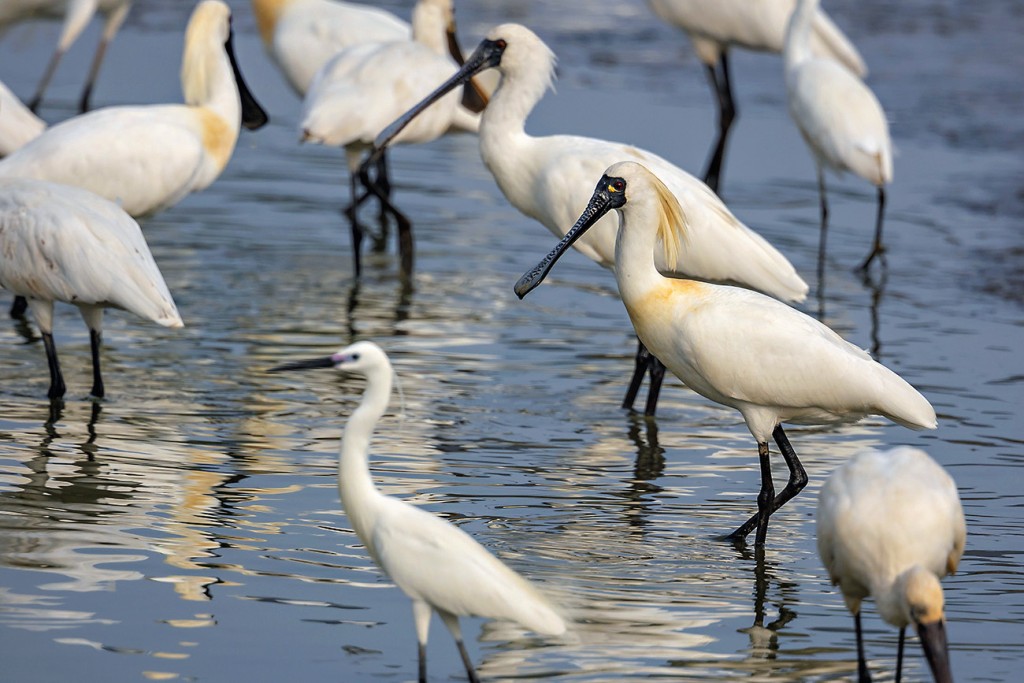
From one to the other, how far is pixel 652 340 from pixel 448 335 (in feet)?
9.99

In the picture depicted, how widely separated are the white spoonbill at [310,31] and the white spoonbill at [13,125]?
104 inches

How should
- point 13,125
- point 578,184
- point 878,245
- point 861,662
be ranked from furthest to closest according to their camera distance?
point 878,245
point 13,125
point 578,184
point 861,662

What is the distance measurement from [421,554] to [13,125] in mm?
6809

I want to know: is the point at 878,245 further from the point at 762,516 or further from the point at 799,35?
the point at 762,516

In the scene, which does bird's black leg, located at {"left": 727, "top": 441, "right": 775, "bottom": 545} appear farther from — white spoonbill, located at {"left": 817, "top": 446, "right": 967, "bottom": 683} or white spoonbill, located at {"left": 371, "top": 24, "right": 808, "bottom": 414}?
white spoonbill, located at {"left": 371, "top": 24, "right": 808, "bottom": 414}

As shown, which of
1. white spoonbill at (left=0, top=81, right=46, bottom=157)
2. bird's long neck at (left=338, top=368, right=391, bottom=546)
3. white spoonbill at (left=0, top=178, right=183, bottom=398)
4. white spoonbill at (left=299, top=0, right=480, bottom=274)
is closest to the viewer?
bird's long neck at (left=338, top=368, right=391, bottom=546)

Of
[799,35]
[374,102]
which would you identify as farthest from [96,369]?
[799,35]

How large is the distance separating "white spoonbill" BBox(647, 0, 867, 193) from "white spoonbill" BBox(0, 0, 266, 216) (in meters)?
5.55

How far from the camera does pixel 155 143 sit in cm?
984

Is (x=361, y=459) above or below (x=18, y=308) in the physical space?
above

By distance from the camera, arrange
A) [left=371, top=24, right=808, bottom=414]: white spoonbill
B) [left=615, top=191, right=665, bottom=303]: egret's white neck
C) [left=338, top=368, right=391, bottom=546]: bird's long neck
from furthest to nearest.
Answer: [left=371, top=24, right=808, bottom=414]: white spoonbill < [left=615, top=191, right=665, bottom=303]: egret's white neck < [left=338, top=368, right=391, bottom=546]: bird's long neck

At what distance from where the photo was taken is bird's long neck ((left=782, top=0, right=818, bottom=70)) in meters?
13.5

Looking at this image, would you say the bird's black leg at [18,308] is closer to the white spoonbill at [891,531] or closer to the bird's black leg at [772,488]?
the bird's black leg at [772,488]

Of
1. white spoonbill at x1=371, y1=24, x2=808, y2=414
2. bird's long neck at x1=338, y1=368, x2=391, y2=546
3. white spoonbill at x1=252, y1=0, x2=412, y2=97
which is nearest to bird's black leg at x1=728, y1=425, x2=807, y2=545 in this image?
white spoonbill at x1=371, y1=24, x2=808, y2=414
